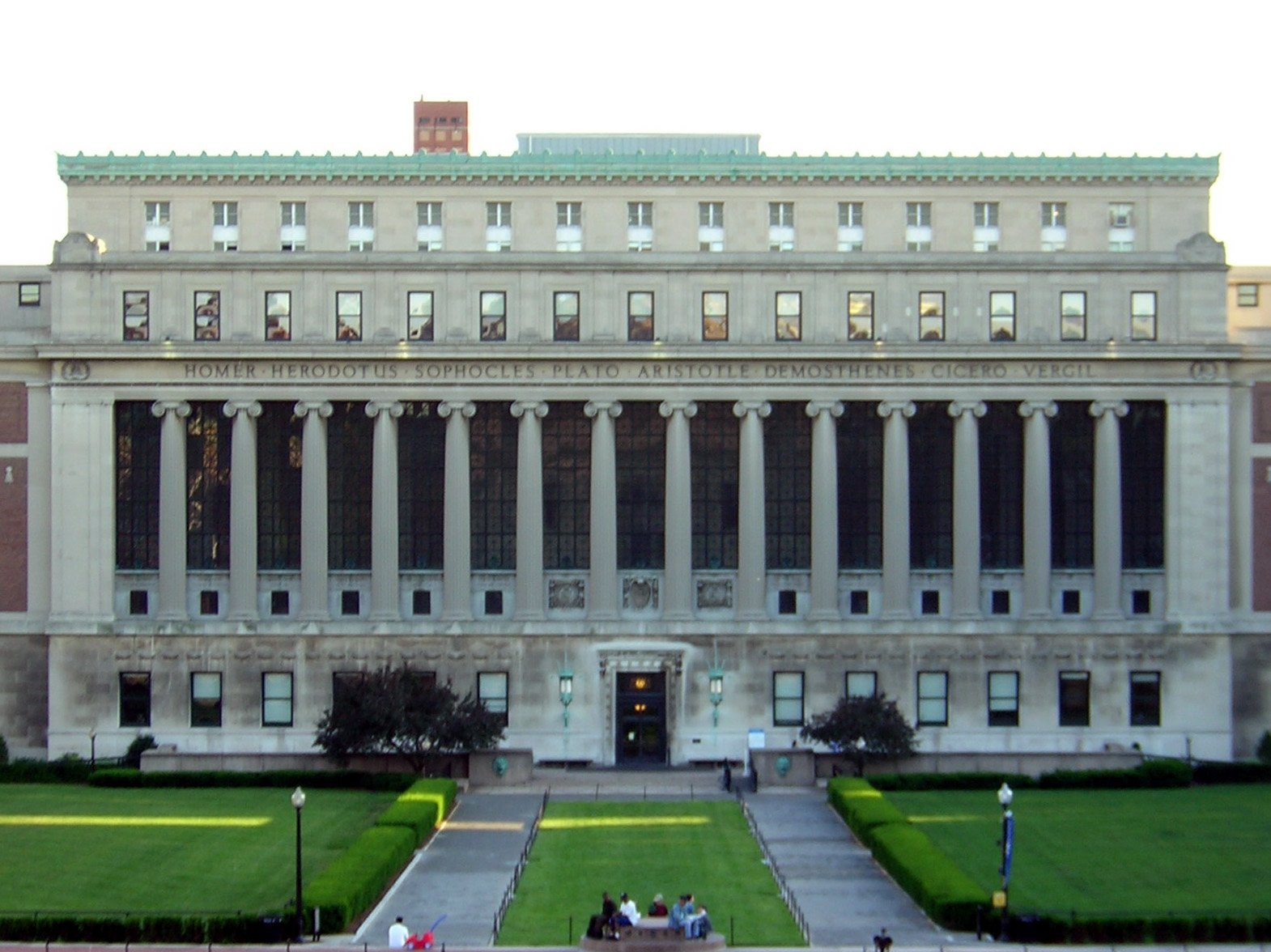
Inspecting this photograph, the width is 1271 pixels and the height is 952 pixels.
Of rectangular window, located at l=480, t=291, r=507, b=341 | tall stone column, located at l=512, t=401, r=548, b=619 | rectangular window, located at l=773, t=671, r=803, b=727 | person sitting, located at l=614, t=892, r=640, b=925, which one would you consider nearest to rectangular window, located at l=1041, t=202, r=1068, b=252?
rectangular window, located at l=773, t=671, r=803, b=727

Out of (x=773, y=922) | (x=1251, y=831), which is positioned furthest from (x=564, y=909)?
(x=1251, y=831)

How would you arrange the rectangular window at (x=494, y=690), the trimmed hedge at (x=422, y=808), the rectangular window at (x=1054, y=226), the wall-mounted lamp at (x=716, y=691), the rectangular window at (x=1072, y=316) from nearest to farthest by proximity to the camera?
the trimmed hedge at (x=422, y=808)
the wall-mounted lamp at (x=716, y=691)
the rectangular window at (x=494, y=690)
the rectangular window at (x=1072, y=316)
the rectangular window at (x=1054, y=226)

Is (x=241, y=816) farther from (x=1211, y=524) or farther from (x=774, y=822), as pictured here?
(x=1211, y=524)

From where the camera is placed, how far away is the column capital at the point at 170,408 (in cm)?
9181

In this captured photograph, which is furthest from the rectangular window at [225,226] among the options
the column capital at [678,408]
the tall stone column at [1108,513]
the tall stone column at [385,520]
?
the tall stone column at [1108,513]

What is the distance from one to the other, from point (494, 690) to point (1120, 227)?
34002mm

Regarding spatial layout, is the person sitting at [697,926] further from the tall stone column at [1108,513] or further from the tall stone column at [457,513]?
the tall stone column at [1108,513]

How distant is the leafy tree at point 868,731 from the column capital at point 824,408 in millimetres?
13315

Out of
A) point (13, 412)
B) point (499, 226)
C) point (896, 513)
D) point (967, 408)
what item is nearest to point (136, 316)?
point (13, 412)

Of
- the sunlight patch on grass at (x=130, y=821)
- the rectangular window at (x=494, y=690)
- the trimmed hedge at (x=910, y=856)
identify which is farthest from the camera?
the rectangular window at (x=494, y=690)

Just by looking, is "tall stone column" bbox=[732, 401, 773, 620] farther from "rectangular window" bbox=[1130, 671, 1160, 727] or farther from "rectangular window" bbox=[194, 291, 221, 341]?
"rectangular window" bbox=[194, 291, 221, 341]

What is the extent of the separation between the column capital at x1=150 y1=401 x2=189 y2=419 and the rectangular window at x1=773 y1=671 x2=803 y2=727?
27.6 m

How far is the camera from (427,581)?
306 feet

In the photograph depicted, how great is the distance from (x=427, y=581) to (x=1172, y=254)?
116 ft
